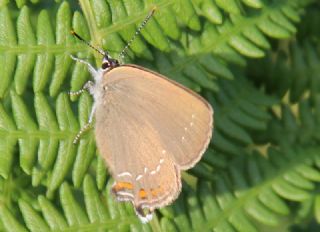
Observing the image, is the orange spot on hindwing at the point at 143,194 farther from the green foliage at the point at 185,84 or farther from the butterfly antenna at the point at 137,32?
the butterfly antenna at the point at 137,32

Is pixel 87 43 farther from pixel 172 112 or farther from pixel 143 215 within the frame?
pixel 143 215

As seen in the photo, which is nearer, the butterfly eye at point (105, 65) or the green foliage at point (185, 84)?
the green foliage at point (185, 84)

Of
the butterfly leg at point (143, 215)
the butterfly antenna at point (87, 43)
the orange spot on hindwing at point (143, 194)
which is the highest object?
the butterfly antenna at point (87, 43)

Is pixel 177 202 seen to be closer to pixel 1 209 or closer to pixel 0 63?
pixel 1 209

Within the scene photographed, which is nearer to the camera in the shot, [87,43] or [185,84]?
[87,43]


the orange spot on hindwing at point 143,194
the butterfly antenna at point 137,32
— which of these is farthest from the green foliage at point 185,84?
the orange spot on hindwing at point 143,194

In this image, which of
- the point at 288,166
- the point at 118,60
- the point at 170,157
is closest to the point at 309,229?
the point at 288,166

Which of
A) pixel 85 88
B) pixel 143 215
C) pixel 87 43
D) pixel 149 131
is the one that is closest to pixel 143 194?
pixel 143 215
